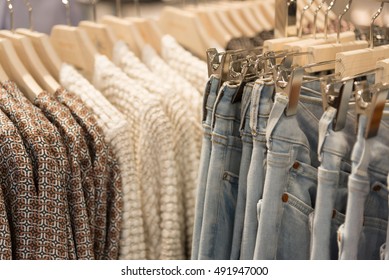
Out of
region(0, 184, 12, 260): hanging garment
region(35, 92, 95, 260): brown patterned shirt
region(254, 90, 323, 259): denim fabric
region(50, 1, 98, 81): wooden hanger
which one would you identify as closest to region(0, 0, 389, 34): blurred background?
region(50, 1, 98, 81): wooden hanger

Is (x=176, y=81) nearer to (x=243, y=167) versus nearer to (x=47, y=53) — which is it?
(x=47, y=53)

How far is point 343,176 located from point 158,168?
0.45 m

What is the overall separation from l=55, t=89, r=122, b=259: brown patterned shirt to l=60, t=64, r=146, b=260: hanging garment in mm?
14

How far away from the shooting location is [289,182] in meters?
0.89

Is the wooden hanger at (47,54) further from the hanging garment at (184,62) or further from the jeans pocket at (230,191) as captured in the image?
the jeans pocket at (230,191)

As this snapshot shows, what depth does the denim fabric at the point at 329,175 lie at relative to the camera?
32.3 inches

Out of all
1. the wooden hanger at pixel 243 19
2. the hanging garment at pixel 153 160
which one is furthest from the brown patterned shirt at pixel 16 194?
the wooden hanger at pixel 243 19

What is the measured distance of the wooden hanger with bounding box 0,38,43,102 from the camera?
117 centimetres

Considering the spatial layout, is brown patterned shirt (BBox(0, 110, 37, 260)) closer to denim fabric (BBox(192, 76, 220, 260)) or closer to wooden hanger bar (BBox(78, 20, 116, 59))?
denim fabric (BBox(192, 76, 220, 260))

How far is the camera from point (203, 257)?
3.37 feet

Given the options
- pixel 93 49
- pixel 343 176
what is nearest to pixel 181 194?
pixel 93 49
